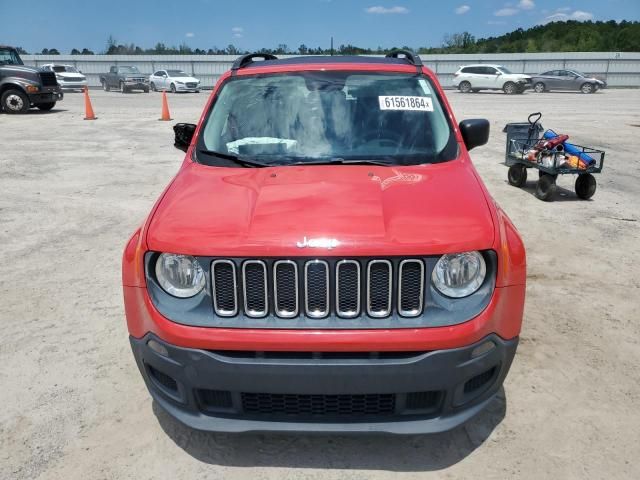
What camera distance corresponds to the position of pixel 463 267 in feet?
7.95

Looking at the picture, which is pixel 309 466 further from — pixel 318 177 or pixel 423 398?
pixel 318 177

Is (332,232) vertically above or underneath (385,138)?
underneath

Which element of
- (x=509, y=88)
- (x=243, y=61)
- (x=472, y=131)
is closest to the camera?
(x=472, y=131)

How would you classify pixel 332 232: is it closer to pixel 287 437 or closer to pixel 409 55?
pixel 287 437

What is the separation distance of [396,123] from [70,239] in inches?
171

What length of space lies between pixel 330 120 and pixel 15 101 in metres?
19.8

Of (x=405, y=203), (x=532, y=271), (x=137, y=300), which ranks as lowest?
(x=532, y=271)

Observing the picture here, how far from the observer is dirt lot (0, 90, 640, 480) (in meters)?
2.66

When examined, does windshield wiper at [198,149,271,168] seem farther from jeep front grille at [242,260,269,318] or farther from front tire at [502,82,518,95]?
front tire at [502,82,518,95]

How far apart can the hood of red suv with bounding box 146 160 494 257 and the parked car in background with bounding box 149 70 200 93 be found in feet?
109

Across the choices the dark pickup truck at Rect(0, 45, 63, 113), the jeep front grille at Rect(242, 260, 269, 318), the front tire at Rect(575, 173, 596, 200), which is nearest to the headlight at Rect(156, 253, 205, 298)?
the jeep front grille at Rect(242, 260, 269, 318)

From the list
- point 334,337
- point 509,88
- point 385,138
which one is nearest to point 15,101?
point 385,138

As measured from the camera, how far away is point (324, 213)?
249cm

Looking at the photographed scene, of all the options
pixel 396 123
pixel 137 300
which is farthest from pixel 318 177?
pixel 137 300
